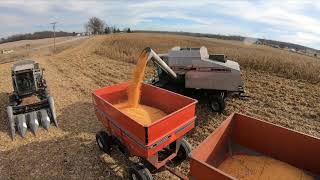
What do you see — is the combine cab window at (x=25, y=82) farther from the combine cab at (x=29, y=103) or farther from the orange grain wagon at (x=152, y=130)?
the orange grain wagon at (x=152, y=130)

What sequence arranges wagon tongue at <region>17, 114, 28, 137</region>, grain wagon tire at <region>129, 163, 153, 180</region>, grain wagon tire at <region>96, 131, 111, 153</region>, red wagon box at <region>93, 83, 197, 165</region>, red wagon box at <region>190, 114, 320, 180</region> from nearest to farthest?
1. red wagon box at <region>190, 114, 320, 180</region>
2. red wagon box at <region>93, 83, 197, 165</region>
3. grain wagon tire at <region>129, 163, 153, 180</region>
4. grain wagon tire at <region>96, 131, 111, 153</region>
5. wagon tongue at <region>17, 114, 28, 137</region>

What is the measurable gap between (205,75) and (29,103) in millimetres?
5973

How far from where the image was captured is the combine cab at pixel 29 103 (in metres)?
7.66

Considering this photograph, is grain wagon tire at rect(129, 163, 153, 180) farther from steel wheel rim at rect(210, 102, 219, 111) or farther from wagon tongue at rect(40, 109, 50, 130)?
steel wheel rim at rect(210, 102, 219, 111)

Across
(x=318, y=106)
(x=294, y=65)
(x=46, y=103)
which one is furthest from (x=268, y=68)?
(x=46, y=103)

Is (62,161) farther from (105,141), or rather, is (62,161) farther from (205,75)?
(205,75)

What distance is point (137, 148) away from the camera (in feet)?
16.1

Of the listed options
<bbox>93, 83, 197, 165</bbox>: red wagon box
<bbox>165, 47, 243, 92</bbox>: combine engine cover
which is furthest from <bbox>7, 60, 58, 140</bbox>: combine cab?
<bbox>165, 47, 243, 92</bbox>: combine engine cover

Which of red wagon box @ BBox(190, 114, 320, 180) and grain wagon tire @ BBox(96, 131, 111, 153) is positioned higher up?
red wagon box @ BBox(190, 114, 320, 180)

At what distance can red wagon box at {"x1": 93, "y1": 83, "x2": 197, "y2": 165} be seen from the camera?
4660 mm

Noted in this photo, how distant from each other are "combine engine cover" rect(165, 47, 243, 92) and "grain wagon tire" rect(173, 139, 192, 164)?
9.67ft

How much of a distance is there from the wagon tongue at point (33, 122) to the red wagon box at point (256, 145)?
560cm

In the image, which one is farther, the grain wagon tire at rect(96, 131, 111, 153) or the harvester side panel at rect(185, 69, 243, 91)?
the harvester side panel at rect(185, 69, 243, 91)

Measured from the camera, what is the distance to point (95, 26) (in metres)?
88.2
